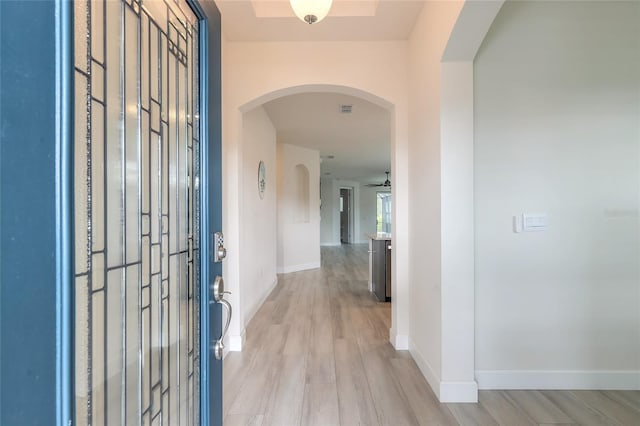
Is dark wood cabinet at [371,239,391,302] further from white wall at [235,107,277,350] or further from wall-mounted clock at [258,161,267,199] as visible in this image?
wall-mounted clock at [258,161,267,199]

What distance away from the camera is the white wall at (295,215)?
6.43 m

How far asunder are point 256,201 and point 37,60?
356 cm

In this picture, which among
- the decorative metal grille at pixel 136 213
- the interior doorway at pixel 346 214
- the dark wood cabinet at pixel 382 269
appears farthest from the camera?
the interior doorway at pixel 346 214

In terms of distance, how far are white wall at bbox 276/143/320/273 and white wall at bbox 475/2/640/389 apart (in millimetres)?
4698

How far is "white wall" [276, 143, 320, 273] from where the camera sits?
6426mm

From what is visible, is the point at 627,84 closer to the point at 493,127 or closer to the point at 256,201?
the point at 493,127

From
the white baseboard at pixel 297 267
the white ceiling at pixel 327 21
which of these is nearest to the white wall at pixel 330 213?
Result: the white baseboard at pixel 297 267

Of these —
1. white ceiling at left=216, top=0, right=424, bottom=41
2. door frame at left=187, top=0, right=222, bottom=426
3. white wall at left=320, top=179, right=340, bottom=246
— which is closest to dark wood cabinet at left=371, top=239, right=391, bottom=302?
white ceiling at left=216, top=0, right=424, bottom=41

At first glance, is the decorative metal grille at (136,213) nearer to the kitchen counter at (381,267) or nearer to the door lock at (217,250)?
the door lock at (217,250)

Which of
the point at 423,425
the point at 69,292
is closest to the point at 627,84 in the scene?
the point at 423,425

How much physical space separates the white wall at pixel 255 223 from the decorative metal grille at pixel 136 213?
1703mm

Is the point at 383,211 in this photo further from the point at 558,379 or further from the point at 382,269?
the point at 558,379

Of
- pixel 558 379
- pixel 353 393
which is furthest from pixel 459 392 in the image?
pixel 558 379

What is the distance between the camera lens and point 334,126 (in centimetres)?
516
